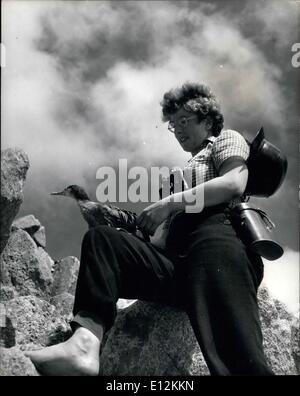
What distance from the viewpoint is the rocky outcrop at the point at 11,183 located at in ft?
17.9

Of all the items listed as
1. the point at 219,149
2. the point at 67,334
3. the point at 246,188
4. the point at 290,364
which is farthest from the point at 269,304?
the point at 67,334

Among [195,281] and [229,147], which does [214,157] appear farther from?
[195,281]

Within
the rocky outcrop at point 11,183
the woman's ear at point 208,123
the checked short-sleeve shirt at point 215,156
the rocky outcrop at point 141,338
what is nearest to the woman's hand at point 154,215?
the checked short-sleeve shirt at point 215,156

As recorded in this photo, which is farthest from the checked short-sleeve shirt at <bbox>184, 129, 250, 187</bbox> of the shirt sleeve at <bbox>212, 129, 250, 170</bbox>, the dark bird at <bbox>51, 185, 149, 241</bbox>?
the dark bird at <bbox>51, 185, 149, 241</bbox>

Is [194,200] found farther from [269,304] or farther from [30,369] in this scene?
[30,369]

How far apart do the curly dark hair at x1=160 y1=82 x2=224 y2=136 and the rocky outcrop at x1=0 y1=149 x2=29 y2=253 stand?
154 centimetres

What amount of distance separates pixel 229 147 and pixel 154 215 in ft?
2.57

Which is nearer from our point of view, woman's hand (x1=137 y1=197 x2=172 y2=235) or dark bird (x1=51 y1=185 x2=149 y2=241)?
woman's hand (x1=137 y1=197 x2=172 y2=235)

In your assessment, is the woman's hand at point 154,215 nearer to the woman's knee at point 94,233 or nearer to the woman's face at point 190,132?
the woman's knee at point 94,233

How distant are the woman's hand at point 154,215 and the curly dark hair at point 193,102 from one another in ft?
3.28

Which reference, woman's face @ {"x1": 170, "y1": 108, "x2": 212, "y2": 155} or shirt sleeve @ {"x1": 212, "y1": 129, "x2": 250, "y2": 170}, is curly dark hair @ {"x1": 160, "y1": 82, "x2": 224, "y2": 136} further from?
shirt sleeve @ {"x1": 212, "y1": 129, "x2": 250, "y2": 170}

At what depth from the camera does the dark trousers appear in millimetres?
3799

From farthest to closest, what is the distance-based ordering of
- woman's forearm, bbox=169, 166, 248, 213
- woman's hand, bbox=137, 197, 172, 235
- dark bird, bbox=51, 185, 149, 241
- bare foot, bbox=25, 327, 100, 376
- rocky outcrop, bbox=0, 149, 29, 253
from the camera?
rocky outcrop, bbox=0, 149, 29, 253 → dark bird, bbox=51, 185, 149, 241 → woman's hand, bbox=137, 197, 172, 235 → woman's forearm, bbox=169, 166, 248, 213 → bare foot, bbox=25, 327, 100, 376
